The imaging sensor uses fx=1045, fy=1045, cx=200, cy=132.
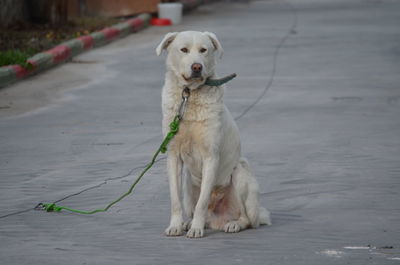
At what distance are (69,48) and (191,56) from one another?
11432mm

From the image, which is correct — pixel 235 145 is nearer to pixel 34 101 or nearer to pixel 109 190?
pixel 109 190

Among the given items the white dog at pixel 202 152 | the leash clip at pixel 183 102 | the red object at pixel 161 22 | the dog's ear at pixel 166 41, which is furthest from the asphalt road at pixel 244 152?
the red object at pixel 161 22

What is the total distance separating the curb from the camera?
14875 mm

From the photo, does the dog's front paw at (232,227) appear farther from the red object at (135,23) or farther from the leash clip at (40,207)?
the red object at (135,23)

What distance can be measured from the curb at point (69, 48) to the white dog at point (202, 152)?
799cm

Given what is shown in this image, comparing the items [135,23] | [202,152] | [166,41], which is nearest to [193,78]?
[166,41]

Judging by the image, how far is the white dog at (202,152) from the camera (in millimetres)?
6672

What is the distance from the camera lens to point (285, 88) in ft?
46.8

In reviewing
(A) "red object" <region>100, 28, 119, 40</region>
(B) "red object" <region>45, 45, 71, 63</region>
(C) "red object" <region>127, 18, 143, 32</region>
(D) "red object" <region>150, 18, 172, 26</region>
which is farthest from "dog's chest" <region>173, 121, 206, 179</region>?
(D) "red object" <region>150, 18, 172, 26</region>

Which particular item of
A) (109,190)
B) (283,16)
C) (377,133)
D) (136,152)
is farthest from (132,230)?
(283,16)

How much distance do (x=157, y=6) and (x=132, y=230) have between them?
732 inches

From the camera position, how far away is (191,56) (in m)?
6.63

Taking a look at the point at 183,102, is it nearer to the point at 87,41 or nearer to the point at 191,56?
the point at 191,56

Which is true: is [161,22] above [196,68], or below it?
below
